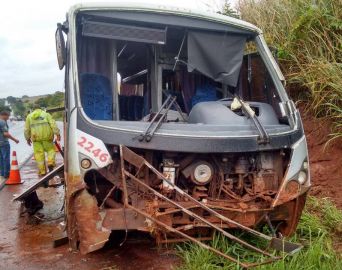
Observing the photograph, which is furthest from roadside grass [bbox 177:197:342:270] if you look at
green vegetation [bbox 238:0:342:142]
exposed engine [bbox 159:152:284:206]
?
green vegetation [bbox 238:0:342:142]

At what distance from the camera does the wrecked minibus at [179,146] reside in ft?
12.2

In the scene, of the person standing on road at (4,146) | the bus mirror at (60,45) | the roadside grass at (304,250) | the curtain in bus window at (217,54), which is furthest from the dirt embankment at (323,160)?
the person standing on road at (4,146)

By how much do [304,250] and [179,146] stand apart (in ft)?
5.03

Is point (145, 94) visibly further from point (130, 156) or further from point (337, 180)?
point (337, 180)

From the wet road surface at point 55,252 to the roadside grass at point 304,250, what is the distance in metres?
0.29

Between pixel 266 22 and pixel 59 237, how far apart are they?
561cm

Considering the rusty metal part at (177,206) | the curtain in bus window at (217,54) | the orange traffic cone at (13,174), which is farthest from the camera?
the orange traffic cone at (13,174)

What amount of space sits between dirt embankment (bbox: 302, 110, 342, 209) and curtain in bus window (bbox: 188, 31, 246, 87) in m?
1.90

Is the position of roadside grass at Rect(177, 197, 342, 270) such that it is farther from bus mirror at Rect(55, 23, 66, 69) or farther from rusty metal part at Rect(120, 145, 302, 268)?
bus mirror at Rect(55, 23, 66, 69)

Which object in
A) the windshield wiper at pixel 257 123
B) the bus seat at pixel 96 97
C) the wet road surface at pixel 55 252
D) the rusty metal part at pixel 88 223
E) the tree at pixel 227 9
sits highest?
the tree at pixel 227 9

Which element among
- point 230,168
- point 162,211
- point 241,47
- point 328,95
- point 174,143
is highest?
point 241,47

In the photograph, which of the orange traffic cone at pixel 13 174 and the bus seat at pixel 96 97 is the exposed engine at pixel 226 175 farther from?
the orange traffic cone at pixel 13 174

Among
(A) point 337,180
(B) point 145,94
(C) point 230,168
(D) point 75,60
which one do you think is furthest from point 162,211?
(A) point 337,180

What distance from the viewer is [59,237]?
498 cm
